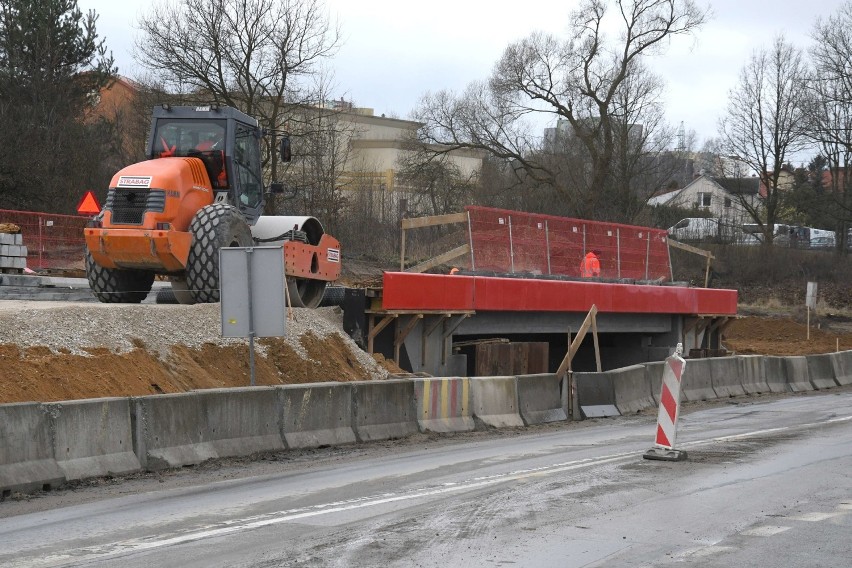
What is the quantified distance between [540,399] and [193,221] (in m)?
6.60

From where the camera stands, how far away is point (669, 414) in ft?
42.4

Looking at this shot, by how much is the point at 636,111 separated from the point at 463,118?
9539 mm

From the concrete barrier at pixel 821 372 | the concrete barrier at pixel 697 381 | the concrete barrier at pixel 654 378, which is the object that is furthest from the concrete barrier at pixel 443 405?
the concrete barrier at pixel 821 372

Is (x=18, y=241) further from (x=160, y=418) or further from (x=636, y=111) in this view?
(x=636, y=111)

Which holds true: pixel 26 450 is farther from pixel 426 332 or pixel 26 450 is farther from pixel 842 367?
pixel 842 367

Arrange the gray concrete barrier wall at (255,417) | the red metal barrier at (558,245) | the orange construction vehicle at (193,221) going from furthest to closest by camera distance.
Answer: the red metal barrier at (558,245) → the orange construction vehicle at (193,221) → the gray concrete barrier wall at (255,417)

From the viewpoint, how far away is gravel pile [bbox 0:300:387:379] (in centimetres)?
1409

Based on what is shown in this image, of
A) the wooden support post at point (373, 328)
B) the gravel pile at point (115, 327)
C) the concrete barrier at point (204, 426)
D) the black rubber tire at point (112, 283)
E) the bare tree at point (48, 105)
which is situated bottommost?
the concrete barrier at point (204, 426)

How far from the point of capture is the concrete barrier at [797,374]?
27.7 meters

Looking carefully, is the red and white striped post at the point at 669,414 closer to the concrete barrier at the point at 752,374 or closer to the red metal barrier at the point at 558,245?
the red metal barrier at the point at 558,245

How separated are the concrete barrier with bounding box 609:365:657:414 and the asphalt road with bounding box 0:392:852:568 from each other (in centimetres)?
651

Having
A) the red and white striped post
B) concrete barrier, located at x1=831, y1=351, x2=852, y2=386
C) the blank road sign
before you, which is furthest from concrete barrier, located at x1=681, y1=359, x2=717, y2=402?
the blank road sign

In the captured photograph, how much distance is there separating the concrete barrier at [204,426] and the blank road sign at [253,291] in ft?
3.50

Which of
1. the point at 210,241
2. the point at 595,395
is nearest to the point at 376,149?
the point at 595,395
